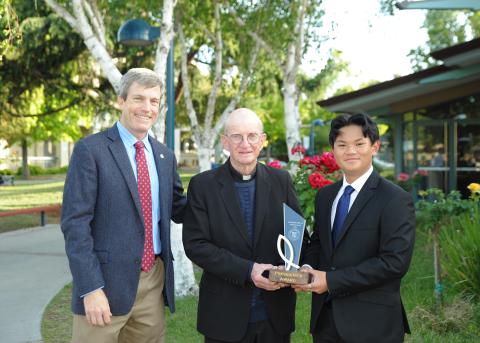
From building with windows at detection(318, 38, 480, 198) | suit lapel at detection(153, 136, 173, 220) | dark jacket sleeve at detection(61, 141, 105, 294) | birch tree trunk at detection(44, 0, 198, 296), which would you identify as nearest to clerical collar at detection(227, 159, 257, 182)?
suit lapel at detection(153, 136, 173, 220)

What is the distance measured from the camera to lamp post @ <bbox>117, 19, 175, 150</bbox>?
764 centimetres

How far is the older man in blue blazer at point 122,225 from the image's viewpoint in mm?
3182

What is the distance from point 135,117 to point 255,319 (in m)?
1.34

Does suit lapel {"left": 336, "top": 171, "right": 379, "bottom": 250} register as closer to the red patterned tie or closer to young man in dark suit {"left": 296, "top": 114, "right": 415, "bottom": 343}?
young man in dark suit {"left": 296, "top": 114, "right": 415, "bottom": 343}

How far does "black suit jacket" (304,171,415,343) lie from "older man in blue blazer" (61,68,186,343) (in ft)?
3.45

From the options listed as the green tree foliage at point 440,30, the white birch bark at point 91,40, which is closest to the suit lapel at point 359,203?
the white birch bark at point 91,40

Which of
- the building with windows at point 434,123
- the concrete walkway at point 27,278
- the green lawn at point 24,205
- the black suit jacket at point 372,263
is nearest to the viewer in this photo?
the black suit jacket at point 372,263

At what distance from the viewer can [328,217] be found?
322 centimetres

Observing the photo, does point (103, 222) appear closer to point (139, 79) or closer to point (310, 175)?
point (139, 79)

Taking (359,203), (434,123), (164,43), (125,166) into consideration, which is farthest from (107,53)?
(434,123)

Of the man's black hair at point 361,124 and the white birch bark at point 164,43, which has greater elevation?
the white birch bark at point 164,43

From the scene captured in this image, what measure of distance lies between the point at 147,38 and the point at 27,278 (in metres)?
4.20

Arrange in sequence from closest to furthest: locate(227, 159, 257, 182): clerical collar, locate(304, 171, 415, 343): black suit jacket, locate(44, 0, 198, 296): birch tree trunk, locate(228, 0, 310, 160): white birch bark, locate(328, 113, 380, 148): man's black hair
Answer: locate(304, 171, 415, 343): black suit jacket < locate(328, 113, 380, 148): man's black hair < locate(227, 159, 257, 182): clerical collar < locate(44, 0, 198, 296): birch tree trunk < locate(228, 0, 310, 160): white birch bark

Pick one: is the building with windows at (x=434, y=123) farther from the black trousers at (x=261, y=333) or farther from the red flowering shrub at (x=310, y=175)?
the black trousers at (x=261, y=333)
